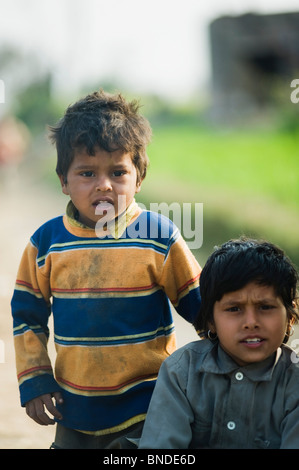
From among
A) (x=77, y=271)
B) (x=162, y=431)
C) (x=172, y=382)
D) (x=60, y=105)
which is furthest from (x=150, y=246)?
(x=60, y=105)

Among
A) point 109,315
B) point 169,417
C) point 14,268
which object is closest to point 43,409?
point 109,315

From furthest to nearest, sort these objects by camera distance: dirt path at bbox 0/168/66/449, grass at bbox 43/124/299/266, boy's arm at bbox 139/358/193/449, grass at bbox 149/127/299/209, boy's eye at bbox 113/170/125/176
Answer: grass at bbox 149/127/299/209
grass at bbox 43/124/299/266
dirt path at bbox 0/168/66/449
boy's eye at bbox 113/170/125/176
boy's arm at bbox 139/358/193/449

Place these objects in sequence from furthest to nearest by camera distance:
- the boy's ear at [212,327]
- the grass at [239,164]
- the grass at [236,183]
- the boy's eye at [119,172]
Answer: the grass at [239,164] → the grass at [236,183] → the boy's eye at [119,172] → the boy's ear at [212,327]

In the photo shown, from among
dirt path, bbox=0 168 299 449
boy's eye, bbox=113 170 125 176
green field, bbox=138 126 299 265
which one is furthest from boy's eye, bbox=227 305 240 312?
green field, bbox=138 126 299 265

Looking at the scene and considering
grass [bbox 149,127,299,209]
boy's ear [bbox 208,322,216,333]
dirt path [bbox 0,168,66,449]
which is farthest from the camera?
grass [bbox 149,127,299,209]

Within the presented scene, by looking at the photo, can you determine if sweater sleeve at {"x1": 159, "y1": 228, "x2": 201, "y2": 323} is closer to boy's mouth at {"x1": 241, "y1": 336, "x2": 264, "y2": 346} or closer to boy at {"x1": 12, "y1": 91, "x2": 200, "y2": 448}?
boy at {"x1": 12, "y1": 91, "x2": 200, "y2": 448}

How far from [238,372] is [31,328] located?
0.78 m

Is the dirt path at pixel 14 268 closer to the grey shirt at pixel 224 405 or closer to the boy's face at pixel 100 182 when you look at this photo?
the grey shirt at pixel 224 405

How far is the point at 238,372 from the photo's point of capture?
7.09 feet

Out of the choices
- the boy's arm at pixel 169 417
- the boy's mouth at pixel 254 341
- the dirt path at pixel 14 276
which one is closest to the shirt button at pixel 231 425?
the boy's arm at pixel 169 417

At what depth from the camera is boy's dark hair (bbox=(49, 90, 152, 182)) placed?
2357mm

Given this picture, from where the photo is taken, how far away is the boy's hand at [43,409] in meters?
2.42

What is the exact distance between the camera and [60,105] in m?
22.8
